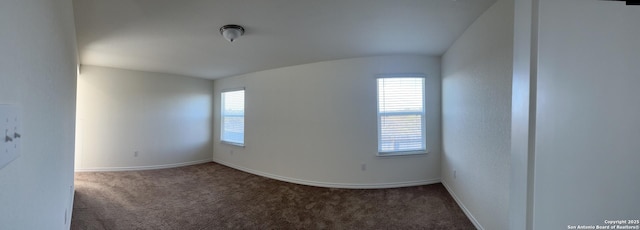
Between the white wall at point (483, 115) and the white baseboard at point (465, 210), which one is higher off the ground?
the white wall at point (483, 115)

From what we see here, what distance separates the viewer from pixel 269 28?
237cm

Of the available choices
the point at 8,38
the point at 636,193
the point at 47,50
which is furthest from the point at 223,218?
the point at 636,193

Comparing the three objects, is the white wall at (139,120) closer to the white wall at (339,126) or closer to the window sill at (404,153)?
the white wall at (339,126)

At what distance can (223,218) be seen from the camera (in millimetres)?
2525

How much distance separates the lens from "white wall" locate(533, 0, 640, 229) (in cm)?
92

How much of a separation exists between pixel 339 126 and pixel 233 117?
2640 mm

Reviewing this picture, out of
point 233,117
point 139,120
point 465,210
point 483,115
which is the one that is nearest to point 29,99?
point 483,115

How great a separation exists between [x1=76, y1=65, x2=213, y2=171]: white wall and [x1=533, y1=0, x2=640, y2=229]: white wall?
5.72 metres

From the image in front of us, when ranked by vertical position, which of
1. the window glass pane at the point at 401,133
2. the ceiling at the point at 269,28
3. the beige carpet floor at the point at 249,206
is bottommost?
the beige carpet floor at the point at 249,206

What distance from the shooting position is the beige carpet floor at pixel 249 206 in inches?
94.7

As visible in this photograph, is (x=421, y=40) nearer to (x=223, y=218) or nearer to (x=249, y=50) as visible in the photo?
(x=249, y=50)

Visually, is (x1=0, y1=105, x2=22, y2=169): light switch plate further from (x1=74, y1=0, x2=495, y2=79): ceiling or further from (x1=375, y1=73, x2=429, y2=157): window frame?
(x1=375, y1=73, x2=429, y2=157): window frame

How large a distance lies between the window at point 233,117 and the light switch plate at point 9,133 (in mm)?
4305

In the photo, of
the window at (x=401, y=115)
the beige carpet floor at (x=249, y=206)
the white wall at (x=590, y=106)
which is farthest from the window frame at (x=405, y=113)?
the white wall at (x=590, y=106)
